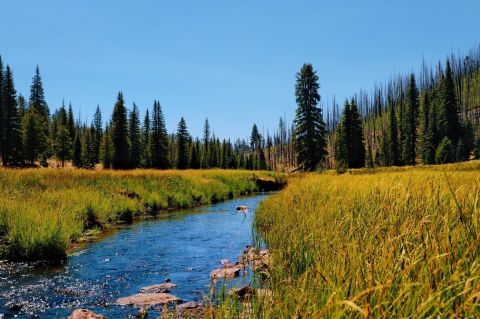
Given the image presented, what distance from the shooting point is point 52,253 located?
9422 millimetres

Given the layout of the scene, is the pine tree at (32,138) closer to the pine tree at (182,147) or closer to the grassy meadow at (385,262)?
the pine tree at (182,147)

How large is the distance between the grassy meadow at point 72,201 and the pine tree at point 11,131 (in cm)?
4308

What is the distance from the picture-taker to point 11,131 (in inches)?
2285

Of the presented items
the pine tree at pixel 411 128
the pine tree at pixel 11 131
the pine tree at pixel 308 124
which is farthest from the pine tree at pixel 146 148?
the pine tree at pixel 411 128

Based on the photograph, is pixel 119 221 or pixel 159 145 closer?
pixel 119 221

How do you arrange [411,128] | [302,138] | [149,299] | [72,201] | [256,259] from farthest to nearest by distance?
[411,128]
[302,138]
[72,201]
[149,299]
[256,259]

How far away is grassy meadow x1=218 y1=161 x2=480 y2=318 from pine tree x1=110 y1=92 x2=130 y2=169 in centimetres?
5506

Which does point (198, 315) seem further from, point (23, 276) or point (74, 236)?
point (74, 236)

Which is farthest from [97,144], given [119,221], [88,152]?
[119,221]

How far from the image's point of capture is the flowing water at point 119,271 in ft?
20.4

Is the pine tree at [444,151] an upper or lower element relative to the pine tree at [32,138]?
lower

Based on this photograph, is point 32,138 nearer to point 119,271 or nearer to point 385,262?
point 119,271

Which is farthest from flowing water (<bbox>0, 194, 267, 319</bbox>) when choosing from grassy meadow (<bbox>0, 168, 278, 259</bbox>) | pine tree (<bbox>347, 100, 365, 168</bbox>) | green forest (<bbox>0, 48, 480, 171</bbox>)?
pine tree (<bbox>347, 100, 365, 168</bbox>)

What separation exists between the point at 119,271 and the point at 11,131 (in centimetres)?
5935
